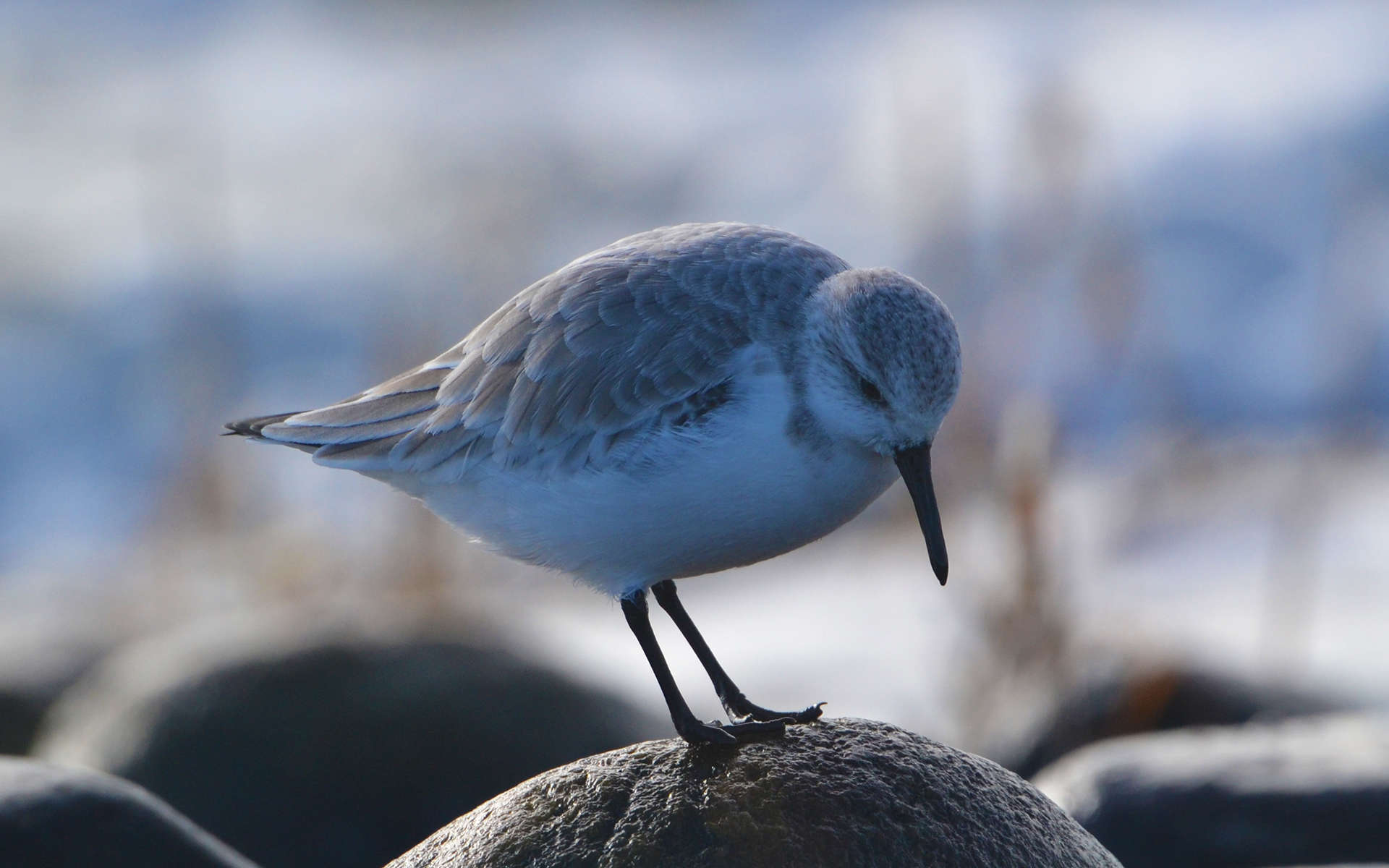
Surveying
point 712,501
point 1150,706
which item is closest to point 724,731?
point 712,501

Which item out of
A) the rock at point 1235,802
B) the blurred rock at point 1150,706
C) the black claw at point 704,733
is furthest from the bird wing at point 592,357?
the blurred rock at point 1150,706

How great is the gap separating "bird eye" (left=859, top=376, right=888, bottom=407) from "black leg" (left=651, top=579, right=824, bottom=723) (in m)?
0.86

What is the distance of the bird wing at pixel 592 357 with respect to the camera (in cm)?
371

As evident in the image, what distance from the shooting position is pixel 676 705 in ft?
12.1

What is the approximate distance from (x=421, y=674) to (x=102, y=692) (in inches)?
71.3

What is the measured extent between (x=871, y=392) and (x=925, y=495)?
31 cm

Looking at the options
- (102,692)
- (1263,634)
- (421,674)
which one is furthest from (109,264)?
(1263,634)

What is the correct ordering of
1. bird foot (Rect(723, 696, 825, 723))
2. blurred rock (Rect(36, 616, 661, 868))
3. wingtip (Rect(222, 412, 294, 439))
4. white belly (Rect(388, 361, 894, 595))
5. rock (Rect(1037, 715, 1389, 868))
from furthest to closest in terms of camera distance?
blurred rock (Rect(36, 616, 661, 868))
rock (Rect(1037, 715, 1389, 868))
wingtip (Rect(222, 412, 294, 439))
bird foot (Rect(723, 696, 825, 723))
white belly (Rect(388, 361, 894, 595))

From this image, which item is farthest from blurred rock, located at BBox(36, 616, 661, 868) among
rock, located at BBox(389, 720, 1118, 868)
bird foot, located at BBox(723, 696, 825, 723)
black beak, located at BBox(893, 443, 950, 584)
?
black beak, located at BBox(893, 443, 950, 584)

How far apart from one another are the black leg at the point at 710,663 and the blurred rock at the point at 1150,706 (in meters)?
2.64

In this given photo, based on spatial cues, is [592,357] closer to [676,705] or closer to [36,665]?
[676,705]

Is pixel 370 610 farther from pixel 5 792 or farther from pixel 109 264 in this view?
pixel 109 264

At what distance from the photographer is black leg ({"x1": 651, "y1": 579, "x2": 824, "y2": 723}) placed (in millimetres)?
4043

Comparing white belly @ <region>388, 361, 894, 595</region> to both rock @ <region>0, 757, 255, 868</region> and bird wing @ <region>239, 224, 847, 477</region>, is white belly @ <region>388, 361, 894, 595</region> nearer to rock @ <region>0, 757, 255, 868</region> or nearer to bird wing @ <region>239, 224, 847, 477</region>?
bird wing @ <region>239, 224, 847, 477</region>
